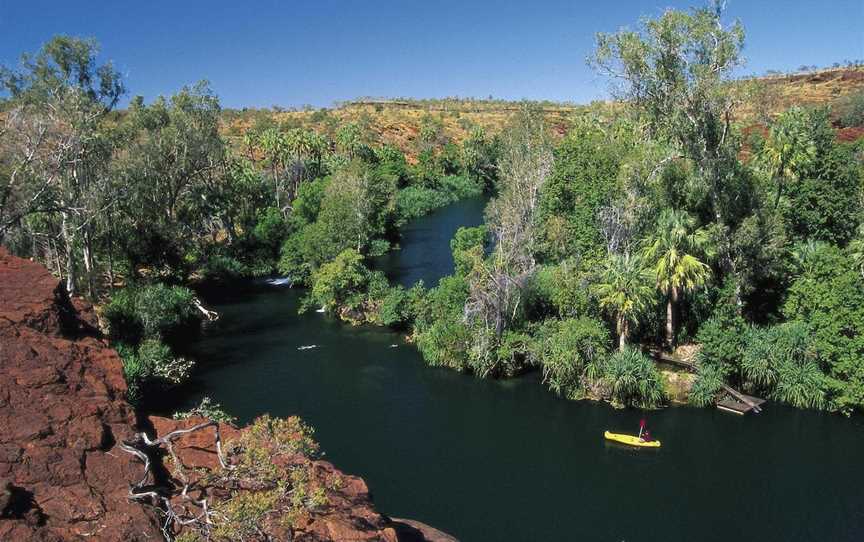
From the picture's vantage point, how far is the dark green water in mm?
24469

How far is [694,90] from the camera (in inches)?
1368

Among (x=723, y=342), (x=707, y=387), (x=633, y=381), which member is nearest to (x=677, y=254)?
(x=723, y=342)

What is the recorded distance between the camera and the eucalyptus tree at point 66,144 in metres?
35.1

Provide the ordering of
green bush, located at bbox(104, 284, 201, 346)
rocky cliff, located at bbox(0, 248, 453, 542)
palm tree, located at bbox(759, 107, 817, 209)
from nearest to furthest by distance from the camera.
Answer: rocky cliff, located at bbox(0, 248, 453, 542) → palm tree, located at bbox(759, 107, 817, 209) → green bush, located at bbox(104, 284, 201, 346)

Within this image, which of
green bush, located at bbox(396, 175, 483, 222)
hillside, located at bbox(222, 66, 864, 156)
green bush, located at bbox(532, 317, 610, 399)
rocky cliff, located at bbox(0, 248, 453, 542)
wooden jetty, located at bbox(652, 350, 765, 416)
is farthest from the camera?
hillside, located at bbox(222, 66, 864, 156)

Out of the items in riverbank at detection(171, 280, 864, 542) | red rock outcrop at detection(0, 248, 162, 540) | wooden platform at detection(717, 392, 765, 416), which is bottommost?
riverbank at detection(171, 280, 864, 542)

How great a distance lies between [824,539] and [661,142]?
23259 millimetres

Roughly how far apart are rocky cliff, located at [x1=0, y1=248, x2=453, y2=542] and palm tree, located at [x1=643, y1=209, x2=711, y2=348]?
25.1 metres

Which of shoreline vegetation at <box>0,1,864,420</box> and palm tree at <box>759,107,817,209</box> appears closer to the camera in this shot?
shoreline vegetation at <box>0,1,864,420</box>

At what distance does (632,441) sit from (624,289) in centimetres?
803

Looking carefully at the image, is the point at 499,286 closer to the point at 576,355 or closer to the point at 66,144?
the point at 576,355

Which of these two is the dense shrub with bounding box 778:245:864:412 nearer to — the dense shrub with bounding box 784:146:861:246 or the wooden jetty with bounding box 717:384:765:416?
the wooden jetty with bounding box 717:384:765:416

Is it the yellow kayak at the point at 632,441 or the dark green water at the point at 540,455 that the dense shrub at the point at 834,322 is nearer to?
the dark green water at the point at 540,455

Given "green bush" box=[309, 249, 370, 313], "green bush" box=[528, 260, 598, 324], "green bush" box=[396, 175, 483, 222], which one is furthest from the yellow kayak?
"green bush" box=[396, 175, 483, 222]
